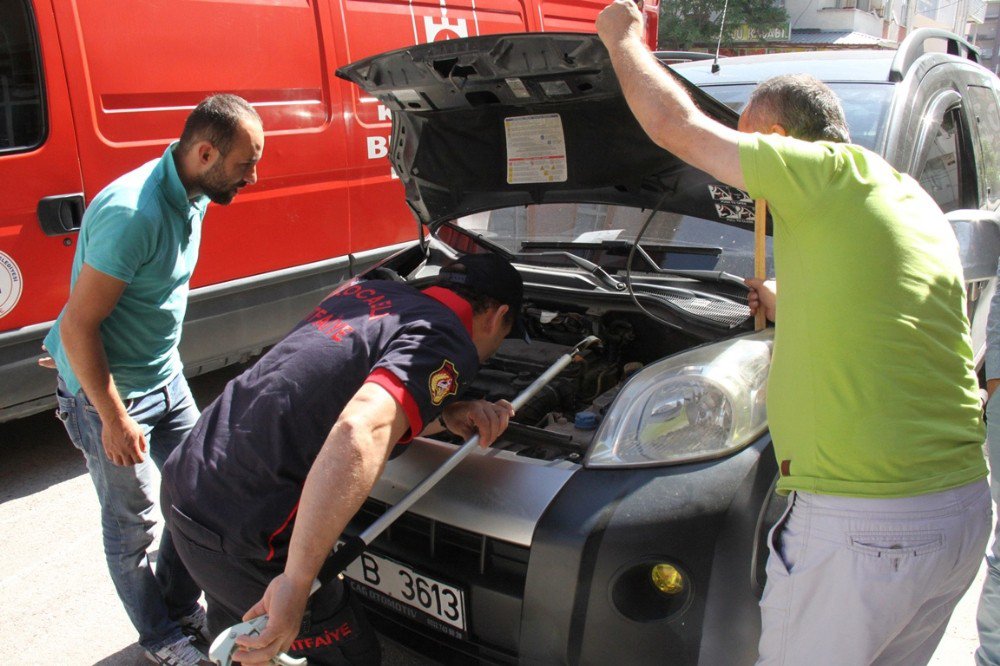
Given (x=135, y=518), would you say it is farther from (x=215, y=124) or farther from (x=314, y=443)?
(x=215, y=124)

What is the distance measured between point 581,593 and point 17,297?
2878mm

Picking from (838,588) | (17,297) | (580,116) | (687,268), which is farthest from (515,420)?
(17,297)

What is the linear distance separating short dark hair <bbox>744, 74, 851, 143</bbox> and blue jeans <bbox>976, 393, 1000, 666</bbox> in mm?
866

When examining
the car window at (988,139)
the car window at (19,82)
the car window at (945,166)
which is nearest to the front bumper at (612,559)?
the car window at (945,166)

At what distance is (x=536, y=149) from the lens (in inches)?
118

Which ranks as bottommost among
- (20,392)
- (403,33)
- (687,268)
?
(20,392)

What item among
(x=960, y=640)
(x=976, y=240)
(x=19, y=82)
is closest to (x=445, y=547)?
(x=960, y=640)

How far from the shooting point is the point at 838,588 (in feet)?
5.08

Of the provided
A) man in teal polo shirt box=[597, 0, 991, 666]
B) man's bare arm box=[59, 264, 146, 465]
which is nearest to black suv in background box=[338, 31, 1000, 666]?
man in teal polo shirt box=[597, 0, 991, 666]

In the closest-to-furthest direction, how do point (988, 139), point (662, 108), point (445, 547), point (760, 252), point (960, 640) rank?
point (662, 108) → point (445, 547) → point (760, 252) → point (960, 640) → point (988, 139)

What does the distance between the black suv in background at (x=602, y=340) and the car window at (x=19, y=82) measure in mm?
1672

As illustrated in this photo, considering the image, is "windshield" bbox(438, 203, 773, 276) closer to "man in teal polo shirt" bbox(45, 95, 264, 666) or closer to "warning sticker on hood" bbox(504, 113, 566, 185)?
"warning sticker on hood" bbox(504, 113, 566, 185)

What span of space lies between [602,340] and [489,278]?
3.39 feet

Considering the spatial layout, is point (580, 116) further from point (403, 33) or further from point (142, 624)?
point (403, 33)
